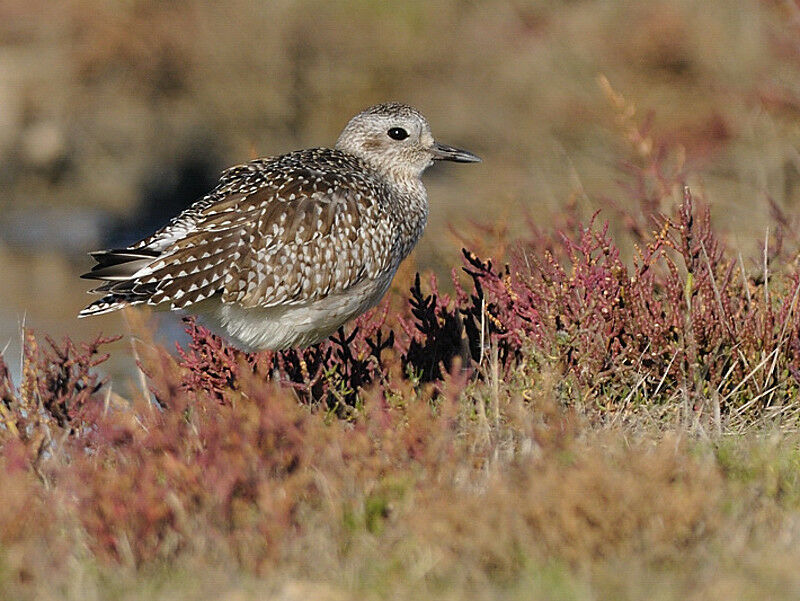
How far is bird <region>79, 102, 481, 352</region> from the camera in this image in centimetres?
601

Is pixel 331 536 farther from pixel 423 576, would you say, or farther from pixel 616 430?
pixel 616 430

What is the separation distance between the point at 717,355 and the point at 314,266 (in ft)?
6.73

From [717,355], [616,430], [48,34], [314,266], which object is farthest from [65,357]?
[48,34]

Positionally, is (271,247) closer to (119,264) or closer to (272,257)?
(272,257)

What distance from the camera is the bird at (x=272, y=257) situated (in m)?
6.01

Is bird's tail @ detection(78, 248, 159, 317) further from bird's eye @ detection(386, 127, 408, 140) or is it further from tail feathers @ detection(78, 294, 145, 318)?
bird's eye @ detection(386, 127, 408, 140)

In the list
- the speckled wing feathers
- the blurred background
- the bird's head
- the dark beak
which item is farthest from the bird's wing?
the blurred background

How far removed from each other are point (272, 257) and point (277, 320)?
0.33 metres

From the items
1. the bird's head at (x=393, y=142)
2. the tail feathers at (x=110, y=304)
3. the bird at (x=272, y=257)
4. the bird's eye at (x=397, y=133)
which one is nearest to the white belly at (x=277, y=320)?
the bird at (x=272, y=257)

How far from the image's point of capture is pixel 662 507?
4.17 meters

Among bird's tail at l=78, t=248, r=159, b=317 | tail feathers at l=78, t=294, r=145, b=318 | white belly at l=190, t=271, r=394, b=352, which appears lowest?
white belly at l=190, t=271, r=394, b=352

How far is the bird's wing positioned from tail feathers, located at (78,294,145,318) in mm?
48

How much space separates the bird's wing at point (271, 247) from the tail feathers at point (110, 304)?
48 mm

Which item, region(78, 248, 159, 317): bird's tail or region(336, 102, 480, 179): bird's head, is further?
region(336, 102, 480, 179): bird's head
